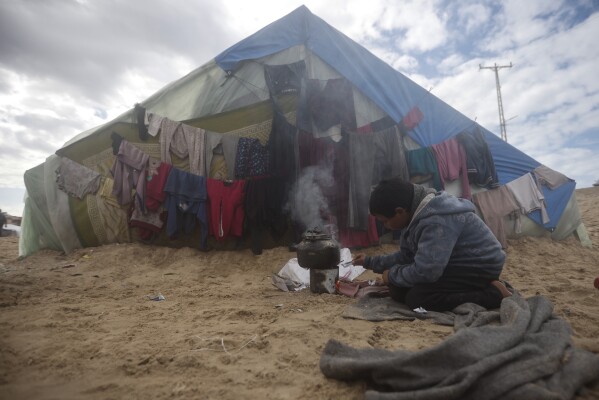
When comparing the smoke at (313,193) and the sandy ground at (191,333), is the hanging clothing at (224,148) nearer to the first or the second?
the smoke at (313,193)

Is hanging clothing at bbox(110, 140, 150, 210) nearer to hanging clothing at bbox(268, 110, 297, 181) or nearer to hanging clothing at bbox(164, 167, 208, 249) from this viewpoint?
hanging clothing at bbox(164, 167, 208, 249)

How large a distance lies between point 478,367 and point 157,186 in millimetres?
4956

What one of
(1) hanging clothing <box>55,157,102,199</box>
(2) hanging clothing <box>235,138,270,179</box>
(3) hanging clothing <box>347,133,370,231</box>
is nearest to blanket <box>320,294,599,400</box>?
(3) hanging clothing <box>347,133,370,231</box>

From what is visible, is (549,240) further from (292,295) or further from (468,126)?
(292,295)

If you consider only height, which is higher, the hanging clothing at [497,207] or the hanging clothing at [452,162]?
the hanging clothing at [452,162]

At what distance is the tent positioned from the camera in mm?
5113

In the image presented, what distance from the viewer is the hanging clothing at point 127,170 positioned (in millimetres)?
5383

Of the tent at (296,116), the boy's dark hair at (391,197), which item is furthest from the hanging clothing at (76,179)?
the boy's dark hair at (391,197)

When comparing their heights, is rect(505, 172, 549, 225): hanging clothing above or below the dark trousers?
above

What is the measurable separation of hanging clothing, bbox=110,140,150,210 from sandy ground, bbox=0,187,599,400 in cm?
148

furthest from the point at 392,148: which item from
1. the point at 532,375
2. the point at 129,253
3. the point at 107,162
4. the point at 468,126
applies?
the point at 107,162

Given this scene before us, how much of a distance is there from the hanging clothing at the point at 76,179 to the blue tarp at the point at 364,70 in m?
3.05

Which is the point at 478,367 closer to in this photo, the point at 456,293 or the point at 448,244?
the point at 448,244

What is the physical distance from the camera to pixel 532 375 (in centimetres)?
123
